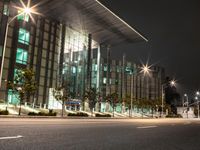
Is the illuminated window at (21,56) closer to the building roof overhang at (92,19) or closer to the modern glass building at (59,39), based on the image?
the modern glass building at (59,39)

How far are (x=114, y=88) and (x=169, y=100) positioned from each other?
2512 inches

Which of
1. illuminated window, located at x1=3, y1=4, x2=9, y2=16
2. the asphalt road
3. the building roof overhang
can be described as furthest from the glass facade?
the asphalt road

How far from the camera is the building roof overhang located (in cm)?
5341

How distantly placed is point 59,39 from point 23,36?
12.1 metres

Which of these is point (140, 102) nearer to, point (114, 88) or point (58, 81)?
point (114, 88)

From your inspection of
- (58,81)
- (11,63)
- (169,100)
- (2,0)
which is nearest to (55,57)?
(58,81)

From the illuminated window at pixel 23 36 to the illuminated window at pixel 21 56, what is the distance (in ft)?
6.68

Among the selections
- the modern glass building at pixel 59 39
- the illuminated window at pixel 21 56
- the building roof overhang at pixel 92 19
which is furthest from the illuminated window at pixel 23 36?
the building roof overhang at pixel 92 19

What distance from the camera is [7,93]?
48.4 metres

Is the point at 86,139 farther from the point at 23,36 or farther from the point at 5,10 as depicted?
the point at 23,36

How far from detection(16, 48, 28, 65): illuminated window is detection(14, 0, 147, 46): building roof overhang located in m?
9.51

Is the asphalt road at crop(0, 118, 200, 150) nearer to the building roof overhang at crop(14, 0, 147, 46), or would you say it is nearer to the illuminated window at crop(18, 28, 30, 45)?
the illuminated window at crop(18, 28, 30, 45)

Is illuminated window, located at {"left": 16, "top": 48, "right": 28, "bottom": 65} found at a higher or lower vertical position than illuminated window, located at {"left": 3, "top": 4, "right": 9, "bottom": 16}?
lower

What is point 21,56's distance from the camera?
52.6 meters
